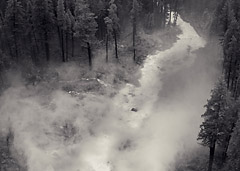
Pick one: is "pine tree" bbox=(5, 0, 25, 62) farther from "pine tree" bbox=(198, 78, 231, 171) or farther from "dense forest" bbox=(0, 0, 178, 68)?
"pine tree" bbox=(198, 78, 231, 171)

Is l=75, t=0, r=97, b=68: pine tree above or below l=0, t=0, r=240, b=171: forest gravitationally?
above

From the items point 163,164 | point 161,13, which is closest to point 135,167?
point 163,164

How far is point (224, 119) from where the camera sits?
36375 millimetres

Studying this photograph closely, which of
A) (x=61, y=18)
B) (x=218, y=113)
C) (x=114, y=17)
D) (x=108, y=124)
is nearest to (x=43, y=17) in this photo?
(x=61, y=18)

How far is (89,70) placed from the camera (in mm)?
59750

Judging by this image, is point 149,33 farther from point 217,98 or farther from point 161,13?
point 217,98

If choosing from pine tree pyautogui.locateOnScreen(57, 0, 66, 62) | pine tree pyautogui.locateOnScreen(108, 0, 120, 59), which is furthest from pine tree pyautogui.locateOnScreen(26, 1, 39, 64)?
pine tree pyautogui.locateOnScreen(108, 0, 120, 59)

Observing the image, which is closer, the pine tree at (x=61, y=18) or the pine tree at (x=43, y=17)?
the pine tree at (x=43, y=17)

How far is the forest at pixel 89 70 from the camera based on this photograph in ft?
141

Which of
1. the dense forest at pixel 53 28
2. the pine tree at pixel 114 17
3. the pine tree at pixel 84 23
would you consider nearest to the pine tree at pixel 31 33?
the dense forest at pixel 53 28

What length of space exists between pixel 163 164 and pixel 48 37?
98.5 feet

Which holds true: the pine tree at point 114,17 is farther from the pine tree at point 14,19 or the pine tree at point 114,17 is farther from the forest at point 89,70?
the pine tree at point 14,19

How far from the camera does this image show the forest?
4291 cm

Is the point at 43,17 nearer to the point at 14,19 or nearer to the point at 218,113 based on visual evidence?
the point at 14,19
